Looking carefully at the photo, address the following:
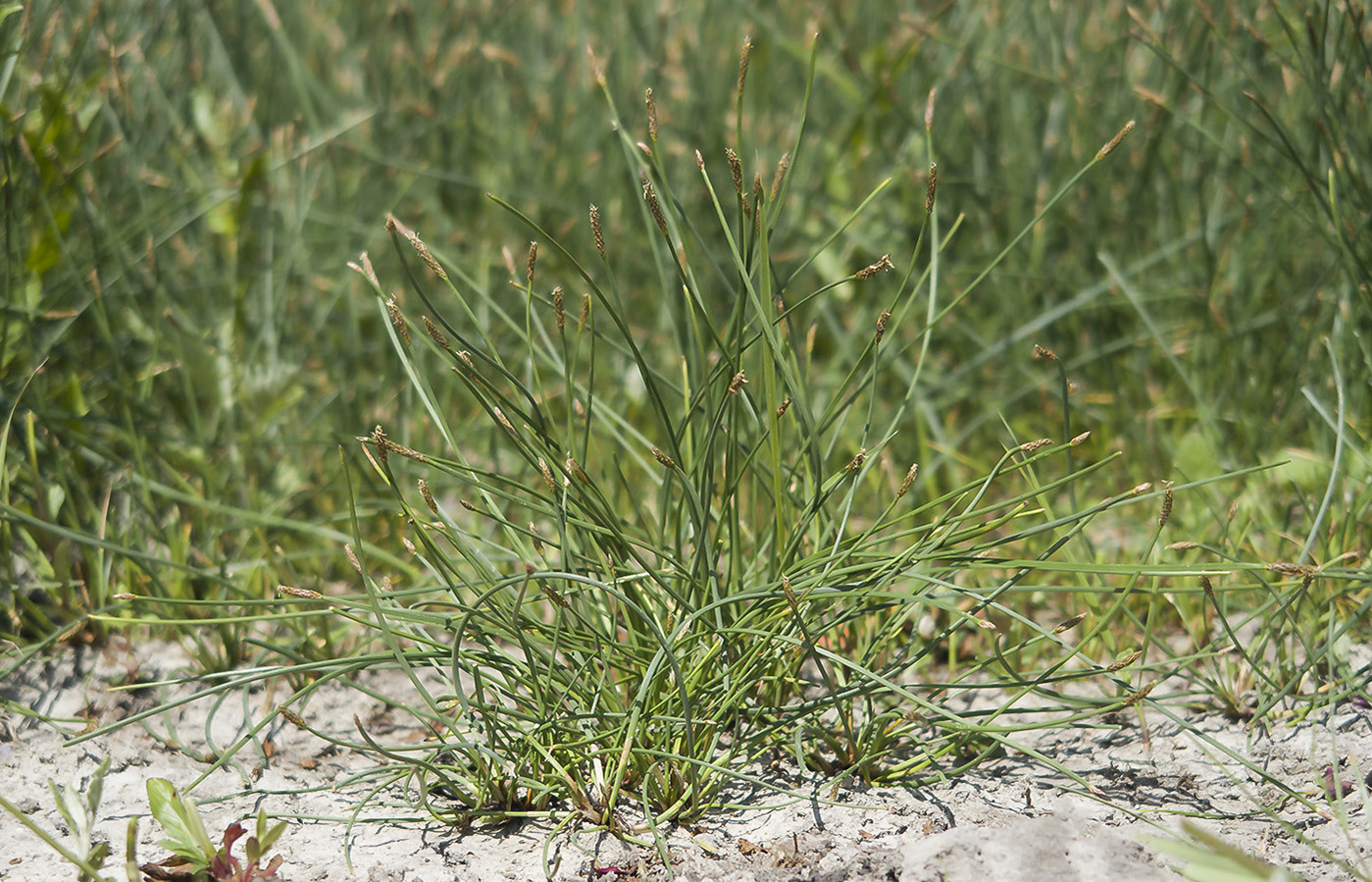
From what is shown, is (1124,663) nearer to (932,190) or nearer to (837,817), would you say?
(837,817)

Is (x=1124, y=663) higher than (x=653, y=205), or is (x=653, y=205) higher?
(x=653, y=205)

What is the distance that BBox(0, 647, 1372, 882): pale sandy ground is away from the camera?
46.4 inches

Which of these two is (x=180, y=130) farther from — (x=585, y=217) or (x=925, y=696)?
(x=925, y=696)

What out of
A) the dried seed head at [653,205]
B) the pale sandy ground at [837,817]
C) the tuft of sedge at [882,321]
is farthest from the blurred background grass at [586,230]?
the tuft of sedge at [882,321]

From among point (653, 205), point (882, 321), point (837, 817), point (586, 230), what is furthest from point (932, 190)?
point (586, 230)

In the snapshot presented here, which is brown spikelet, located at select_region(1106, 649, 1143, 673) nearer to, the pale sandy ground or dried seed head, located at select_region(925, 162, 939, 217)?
the pale sandy ground

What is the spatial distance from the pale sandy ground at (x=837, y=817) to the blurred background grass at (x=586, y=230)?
9.8 inches

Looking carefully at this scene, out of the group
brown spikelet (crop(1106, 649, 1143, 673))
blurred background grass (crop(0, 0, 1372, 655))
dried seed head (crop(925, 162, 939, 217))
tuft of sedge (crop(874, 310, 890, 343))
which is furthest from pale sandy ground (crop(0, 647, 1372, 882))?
dried seed head (crop(925, 162, 939, 217))

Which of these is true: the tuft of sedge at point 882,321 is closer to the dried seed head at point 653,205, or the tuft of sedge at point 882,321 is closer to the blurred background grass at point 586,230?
the dried seed head at point 653,205

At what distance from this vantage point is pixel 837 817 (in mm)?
1271

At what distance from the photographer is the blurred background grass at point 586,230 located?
1.76m

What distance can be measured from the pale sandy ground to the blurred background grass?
0.25 metres

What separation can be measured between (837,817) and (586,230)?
71.3 inches

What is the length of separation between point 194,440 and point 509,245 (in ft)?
3.25
